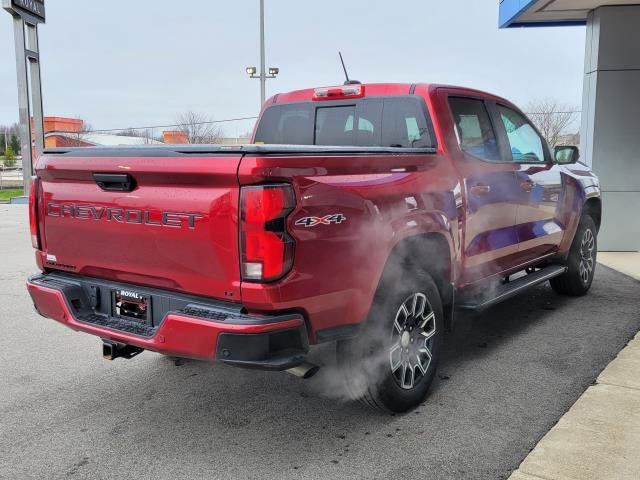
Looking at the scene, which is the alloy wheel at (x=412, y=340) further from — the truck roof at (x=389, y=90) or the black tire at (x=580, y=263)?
the black tire at (x=580, y=263)

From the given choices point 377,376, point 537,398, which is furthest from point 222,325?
point 537,398

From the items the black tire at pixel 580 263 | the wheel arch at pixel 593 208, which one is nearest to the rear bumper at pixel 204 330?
the black tire at pixel 580 263

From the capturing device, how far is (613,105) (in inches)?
362

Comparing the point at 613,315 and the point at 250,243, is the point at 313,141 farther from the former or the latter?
the point at 613,315

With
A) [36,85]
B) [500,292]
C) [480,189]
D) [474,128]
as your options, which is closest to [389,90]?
[474,128]

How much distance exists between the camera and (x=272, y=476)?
118 inches

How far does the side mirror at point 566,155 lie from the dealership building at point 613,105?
3.97 metres

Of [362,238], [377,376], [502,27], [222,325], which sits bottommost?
[377,376]

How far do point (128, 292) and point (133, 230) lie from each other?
340mm

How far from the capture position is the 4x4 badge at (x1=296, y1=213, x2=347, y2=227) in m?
2.83

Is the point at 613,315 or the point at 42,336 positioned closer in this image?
the point at 42,336

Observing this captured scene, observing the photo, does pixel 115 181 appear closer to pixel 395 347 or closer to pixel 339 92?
pixel 395 347

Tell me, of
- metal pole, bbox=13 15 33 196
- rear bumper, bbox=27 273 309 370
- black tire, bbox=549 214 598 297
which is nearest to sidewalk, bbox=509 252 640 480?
rear bumper, bbox=27 273 309 370

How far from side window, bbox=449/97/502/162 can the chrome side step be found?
0.99 meters
